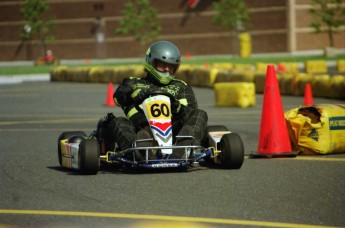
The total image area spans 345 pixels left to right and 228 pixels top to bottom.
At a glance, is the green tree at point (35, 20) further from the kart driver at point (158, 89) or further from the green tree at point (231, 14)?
the kart driver at point (158, 89)

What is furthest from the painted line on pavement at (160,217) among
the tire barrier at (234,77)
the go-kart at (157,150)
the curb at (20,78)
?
the curb at (20,78)

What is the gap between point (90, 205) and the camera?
775 cm

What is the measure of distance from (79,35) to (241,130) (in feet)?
215

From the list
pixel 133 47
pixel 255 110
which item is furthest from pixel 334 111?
pixel 133 47

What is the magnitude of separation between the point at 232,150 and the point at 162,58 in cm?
133

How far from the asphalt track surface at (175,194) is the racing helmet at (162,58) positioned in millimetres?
1030

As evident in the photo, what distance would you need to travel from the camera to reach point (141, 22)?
241 feet

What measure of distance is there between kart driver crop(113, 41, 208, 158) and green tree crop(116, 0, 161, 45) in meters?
62.2

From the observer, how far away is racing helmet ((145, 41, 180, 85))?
10.6 metres

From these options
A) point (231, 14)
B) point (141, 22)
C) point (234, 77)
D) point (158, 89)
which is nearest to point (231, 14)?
point (231, 14)

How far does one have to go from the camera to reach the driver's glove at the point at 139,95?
1027cm

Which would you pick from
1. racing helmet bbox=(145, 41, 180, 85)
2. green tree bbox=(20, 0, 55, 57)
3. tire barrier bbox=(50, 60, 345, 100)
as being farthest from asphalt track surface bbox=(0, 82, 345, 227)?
green tree bbox=(20, 0, 55, 57)

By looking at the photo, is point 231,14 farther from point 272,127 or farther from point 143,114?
point 143,114

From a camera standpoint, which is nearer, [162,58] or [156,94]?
[156,94]
